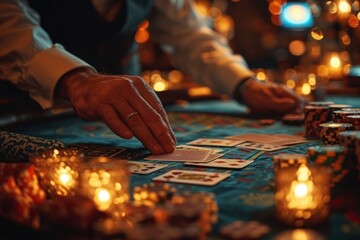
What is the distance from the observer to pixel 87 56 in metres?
2.87

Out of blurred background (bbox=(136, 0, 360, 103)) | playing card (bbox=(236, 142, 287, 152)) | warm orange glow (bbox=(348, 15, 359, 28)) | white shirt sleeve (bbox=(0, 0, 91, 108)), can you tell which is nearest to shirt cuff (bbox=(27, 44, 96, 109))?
white shirt sleeve (bbox=(0, 0, 91, 108))

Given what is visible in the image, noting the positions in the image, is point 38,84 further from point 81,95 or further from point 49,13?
point 49,13

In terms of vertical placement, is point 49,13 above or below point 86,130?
above

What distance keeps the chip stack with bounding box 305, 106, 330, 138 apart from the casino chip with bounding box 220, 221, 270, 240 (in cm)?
107

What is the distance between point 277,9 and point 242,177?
10.9 metres

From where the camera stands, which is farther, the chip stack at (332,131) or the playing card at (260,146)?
the playing card at (260,146)

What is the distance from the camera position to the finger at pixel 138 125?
1.65 m

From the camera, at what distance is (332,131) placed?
5.34 ft

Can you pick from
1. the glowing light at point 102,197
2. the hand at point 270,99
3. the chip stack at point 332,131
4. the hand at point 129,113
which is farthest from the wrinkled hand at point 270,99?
the glowing light at point 102,197

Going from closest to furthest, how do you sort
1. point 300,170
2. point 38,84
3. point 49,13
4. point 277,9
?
1. point 300,170
2. point 38,84
3. point 49,13
4. point 277,9

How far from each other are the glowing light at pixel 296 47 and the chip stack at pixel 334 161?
34.2 ft

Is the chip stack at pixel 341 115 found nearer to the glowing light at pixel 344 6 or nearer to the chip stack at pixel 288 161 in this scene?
the chip stack at pixel 288 161

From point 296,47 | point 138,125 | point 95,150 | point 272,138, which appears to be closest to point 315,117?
point 272,138

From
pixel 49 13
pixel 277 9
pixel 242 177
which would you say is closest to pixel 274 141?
pixel 242 177
